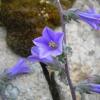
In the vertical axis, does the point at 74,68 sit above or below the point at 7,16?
below

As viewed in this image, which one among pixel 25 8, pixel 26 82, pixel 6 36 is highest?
pixel 25 8

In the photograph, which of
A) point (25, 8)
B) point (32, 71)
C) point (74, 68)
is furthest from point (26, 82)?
point (25, 8)

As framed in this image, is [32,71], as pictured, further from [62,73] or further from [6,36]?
[62,73]

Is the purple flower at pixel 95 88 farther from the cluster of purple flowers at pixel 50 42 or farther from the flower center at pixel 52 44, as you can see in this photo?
the flower center at pixel 52 44

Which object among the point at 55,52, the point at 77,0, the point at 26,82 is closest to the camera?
the point at 55,52

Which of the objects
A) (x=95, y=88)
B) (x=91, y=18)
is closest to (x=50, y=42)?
(x=91, y=18)

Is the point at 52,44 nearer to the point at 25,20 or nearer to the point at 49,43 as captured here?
the point at 49,43
